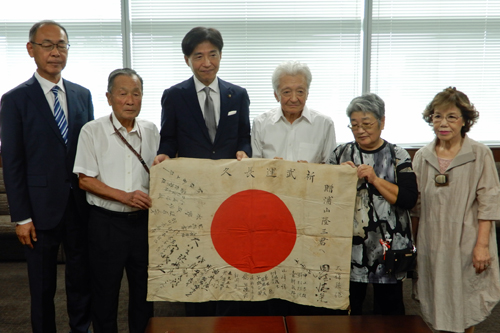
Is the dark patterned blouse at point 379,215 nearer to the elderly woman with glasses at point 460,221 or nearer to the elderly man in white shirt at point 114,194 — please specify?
the elderly woman with glasses at point 460,221

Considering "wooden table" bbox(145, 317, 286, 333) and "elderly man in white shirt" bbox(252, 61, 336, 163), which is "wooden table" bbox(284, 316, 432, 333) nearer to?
"wooden table" bbox(145, 317, 286, 333)

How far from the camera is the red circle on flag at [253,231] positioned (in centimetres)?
228

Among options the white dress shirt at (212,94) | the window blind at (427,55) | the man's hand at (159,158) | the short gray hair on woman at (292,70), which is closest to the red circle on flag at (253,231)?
the man's hand at (159,158)

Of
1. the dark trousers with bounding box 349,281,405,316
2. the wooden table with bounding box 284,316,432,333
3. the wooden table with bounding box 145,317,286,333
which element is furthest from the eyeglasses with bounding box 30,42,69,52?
the dark trousers with bounding box 349,281,405,316

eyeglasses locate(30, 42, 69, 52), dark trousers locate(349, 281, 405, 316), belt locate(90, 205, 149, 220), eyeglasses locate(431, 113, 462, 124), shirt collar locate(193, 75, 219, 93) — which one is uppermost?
eyeglasses locate(30, 42, 69, 52)

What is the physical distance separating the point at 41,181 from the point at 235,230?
1140mm

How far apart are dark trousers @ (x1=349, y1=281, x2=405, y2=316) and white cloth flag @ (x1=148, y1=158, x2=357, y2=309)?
27 cm

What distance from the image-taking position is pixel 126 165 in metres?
2.33

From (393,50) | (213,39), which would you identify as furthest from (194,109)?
(393,50)

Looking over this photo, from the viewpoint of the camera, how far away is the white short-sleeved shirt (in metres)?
2.31

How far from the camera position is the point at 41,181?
7.95ft

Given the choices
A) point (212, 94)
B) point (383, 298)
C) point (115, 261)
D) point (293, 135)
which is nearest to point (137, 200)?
point (115, 261)

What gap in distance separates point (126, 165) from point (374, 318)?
1470 millimetres

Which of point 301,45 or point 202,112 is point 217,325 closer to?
point 202,112
